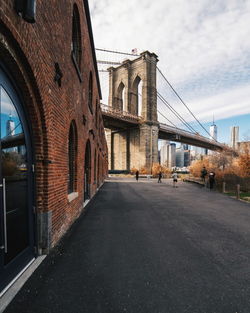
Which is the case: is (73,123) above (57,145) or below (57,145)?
above

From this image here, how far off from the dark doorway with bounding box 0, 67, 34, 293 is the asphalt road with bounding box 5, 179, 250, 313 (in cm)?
41

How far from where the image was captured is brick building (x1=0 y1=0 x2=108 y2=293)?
251 centimetres

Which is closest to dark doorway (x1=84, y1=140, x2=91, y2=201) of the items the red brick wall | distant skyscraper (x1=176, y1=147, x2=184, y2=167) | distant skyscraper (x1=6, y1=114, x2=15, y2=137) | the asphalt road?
the asphalt road

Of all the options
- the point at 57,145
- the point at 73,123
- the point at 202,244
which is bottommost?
the point at 202,244

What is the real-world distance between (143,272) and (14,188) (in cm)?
258

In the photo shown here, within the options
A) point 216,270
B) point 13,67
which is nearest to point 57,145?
point 13,67

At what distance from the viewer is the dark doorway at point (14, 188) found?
2.53m

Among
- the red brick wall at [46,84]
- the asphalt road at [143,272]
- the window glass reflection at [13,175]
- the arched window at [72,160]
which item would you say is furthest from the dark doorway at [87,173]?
the window glass reflection at [13,175]

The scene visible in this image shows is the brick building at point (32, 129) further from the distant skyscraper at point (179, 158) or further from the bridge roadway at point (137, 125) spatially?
the distant skyscraper at point (179, 158)

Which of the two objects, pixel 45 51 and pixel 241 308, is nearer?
pixel 241 308

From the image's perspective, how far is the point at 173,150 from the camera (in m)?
170

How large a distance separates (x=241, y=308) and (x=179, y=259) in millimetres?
1236

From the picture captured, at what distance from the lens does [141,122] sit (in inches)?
1704

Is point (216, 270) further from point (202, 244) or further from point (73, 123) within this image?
point (73, 123)
